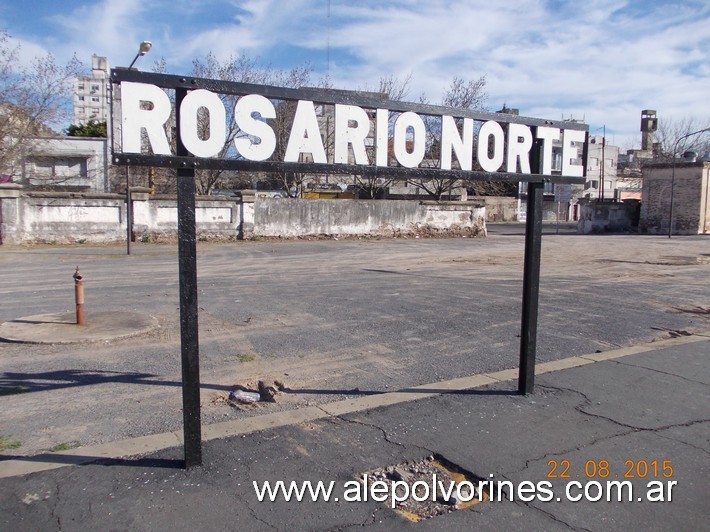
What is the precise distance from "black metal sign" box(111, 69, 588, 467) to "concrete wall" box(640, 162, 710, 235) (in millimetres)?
38563

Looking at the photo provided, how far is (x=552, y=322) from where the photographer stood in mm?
9688

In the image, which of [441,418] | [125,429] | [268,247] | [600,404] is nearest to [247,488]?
[125,429]

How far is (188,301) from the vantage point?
411 centimetres

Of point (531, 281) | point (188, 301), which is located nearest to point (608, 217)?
point (531, 281)

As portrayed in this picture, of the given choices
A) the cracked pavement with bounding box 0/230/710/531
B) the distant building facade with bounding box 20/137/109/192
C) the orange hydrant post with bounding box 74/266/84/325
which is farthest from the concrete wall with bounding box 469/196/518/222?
the orange hydrant post with bounding box 74/266/84/325

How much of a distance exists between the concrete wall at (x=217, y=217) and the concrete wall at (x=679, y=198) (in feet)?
52.0

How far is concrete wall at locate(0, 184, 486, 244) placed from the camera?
883 inches

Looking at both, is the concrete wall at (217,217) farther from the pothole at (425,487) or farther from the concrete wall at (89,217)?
the pothole at (425,487)

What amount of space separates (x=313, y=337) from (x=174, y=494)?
184 inches

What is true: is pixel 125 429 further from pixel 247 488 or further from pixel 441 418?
pixel 441 418

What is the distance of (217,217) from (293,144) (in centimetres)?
2232

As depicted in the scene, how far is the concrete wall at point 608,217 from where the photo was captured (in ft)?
134

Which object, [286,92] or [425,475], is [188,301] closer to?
[286,92]

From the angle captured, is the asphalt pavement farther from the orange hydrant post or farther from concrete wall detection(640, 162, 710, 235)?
concrete wall detection(640, 162, 710, 235)
